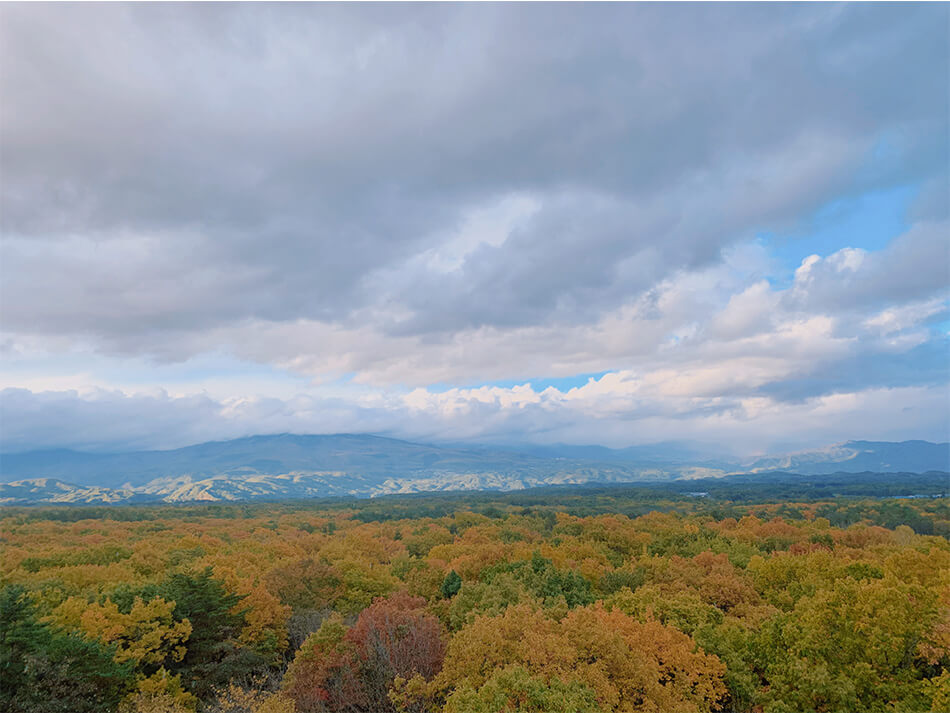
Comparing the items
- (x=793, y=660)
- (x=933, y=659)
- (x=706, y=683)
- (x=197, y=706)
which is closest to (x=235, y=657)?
(x=197, y=706)

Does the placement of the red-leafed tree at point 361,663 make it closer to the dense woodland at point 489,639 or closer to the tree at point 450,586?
the dense woodland at point 489,639

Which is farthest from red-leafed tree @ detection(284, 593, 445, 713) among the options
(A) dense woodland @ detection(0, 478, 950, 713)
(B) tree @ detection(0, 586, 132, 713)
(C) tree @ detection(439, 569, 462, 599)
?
(C) tree @ detection(439, 569, 462, 599)

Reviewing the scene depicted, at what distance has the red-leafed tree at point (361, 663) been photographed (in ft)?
123

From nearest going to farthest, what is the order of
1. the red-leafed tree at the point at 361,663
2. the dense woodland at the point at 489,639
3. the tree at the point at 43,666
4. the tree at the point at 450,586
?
the dense woodland at the point at 489,639 → the tree at the point at 43,666 → the red-leafed tree at the point at 361,663 → the tree at the point at 450,586

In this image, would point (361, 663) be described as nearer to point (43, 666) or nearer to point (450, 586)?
point (43, 666)

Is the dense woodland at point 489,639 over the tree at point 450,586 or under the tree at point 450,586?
over

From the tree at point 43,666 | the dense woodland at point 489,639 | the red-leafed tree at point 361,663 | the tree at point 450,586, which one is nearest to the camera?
the dense woodland at point 489,639

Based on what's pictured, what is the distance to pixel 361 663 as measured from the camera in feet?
128

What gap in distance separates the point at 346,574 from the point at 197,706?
2792 centimetres

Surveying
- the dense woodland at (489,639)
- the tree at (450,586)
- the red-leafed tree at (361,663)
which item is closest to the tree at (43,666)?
the dense woodland at (489,639)

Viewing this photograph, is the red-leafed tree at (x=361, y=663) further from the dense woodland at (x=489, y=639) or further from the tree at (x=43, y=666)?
the tree at (x=43, y=666)

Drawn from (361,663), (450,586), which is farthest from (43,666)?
(450,586)

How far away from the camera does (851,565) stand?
50938 mm

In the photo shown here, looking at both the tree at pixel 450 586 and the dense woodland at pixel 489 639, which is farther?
the tree at pixel 450 586
